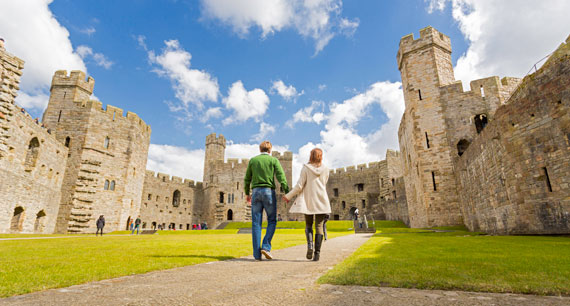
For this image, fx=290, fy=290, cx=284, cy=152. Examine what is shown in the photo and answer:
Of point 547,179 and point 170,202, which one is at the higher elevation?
point 170,202

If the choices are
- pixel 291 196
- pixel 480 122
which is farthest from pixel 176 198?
pixel 291 196

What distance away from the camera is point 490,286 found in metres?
2.11

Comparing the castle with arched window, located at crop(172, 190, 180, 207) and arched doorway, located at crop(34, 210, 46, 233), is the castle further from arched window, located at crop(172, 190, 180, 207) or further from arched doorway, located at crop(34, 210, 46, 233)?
arched window, located at crop(172, 190, 180, 207)

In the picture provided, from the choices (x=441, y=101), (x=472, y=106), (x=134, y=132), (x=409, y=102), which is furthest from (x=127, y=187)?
(x=472, y=106)

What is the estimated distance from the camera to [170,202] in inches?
1503

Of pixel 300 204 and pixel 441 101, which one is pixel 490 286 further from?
pixel 441 101

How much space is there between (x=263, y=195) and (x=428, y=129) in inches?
687

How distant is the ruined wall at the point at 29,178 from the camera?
1650 centimetres

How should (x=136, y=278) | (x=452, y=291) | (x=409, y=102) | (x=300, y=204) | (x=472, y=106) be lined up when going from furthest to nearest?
1. (x=409, y=102)
2. (x=472, y=106)
3. (x=300, y=204)
4. (x=136, y=278)
5. (x=452, y=291)

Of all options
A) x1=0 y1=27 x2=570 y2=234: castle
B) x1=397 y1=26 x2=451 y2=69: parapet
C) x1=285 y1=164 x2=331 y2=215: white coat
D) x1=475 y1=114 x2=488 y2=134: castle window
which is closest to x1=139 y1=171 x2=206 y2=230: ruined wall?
x1=0 y1=27 x2=570 y2=234: castle

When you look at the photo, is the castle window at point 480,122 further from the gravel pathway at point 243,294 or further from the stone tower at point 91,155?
the stone tower at point 91,155

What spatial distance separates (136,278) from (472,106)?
20722 millimetres

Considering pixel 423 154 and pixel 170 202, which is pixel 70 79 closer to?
pixel 170 202

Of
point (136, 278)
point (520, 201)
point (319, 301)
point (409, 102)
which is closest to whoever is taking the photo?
point (319, 301)
